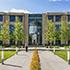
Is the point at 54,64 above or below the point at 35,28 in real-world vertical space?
below

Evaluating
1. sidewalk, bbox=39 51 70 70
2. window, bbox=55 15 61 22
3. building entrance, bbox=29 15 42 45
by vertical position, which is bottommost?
sidewalk, bbox=39 51 70 70

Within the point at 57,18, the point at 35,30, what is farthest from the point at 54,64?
the point at 35,30

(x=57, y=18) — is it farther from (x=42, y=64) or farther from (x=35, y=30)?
(x=42, y=64)

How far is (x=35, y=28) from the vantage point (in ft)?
313

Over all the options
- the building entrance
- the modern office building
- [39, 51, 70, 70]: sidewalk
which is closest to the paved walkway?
[39, 51, 70, 70]: sidewalk

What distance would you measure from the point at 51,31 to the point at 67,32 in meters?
6.20

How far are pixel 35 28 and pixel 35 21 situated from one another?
2.74 metres

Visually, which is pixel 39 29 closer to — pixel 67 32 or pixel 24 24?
pixel 24 24

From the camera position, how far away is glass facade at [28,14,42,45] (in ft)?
308

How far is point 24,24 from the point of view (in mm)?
92750

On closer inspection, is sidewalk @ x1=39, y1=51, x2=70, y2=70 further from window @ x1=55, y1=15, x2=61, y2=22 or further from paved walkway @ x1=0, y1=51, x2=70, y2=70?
window @ x1=55, y1=15, x2=61, y2=22

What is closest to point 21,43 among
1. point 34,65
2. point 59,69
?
point 59,69

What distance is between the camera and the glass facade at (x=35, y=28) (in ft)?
308

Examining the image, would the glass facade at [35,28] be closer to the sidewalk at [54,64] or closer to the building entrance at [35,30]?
the building entrance at [35,30]
